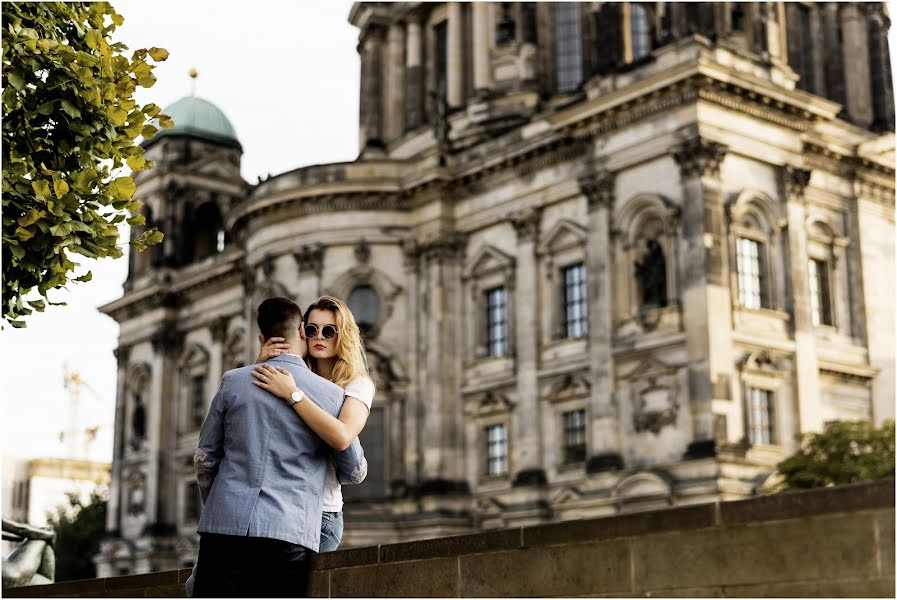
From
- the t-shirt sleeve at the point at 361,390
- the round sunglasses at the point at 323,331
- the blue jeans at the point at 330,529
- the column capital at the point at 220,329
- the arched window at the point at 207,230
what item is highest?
the arched window at the point at 207,230

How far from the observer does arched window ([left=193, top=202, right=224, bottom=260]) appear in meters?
64.4

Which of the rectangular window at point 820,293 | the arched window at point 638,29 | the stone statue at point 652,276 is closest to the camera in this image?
the stone statue at point 652,276

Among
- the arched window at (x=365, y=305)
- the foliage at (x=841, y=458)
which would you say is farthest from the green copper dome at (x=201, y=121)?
the foliage at (x=841, y=458)

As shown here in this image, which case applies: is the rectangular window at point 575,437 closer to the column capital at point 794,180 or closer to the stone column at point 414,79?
the column capital at point 794,180

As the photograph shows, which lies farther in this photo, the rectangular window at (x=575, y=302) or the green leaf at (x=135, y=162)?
the rectangular window at (x=575, y=302)

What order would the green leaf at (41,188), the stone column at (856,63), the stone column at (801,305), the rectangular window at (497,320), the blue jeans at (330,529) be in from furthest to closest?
the stone column at (856,63), the rectangular window at (497,320), the stone column at (801,305), the green leaf at (41,188), the blue jeans at (330,529)

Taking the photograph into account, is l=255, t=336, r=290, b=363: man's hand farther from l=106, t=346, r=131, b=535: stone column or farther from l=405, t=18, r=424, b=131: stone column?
l=106, t=346, r=131, b=535: stone column

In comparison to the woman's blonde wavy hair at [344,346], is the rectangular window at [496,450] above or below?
above

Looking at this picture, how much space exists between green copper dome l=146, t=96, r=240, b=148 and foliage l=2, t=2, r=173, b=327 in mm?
50814

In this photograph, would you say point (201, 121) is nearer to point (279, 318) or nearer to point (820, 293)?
point (820, 293)

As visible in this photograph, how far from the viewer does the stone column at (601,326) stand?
126 feet

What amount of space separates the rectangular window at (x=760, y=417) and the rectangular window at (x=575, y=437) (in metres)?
5.23

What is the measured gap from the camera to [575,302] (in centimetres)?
4134

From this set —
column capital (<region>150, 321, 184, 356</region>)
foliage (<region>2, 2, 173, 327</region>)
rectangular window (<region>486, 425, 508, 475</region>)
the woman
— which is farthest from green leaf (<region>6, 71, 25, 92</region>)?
column capital (<region>150, 321, 184, 356</region>)
